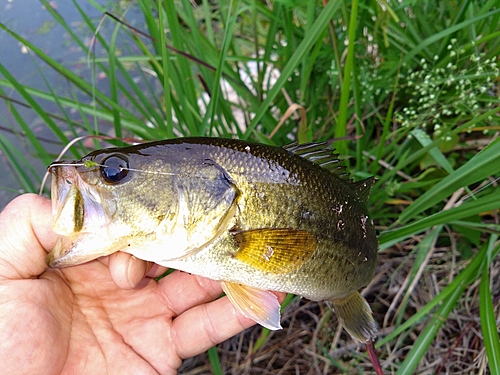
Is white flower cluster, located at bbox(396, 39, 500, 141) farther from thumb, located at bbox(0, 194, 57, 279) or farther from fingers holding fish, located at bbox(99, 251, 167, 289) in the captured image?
thumb, located at bbox(0, 194, 57, 279)

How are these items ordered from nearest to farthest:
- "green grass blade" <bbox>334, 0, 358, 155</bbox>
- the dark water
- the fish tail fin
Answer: "green grass blade" <bbox>334, 0, 358, 155</bbox>
the fish tail fin
the dark water

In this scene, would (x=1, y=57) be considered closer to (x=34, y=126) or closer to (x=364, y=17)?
(x=34, y=126)

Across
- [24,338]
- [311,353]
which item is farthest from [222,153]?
[311,353]

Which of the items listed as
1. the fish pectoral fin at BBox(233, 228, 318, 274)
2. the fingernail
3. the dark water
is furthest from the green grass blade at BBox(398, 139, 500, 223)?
the dark water

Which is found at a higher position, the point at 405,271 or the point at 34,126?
the point at 34,126

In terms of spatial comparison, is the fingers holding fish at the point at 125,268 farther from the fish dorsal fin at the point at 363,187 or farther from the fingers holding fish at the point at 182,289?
the fish dorsal fin at the point at 363,187

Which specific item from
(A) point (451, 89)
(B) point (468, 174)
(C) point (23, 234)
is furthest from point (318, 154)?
(C) point (23, 234)

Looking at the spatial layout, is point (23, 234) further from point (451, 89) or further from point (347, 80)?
point (451, 89)

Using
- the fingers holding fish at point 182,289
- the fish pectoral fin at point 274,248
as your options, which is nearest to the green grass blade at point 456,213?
the fish pectoral fin at point 274,248
